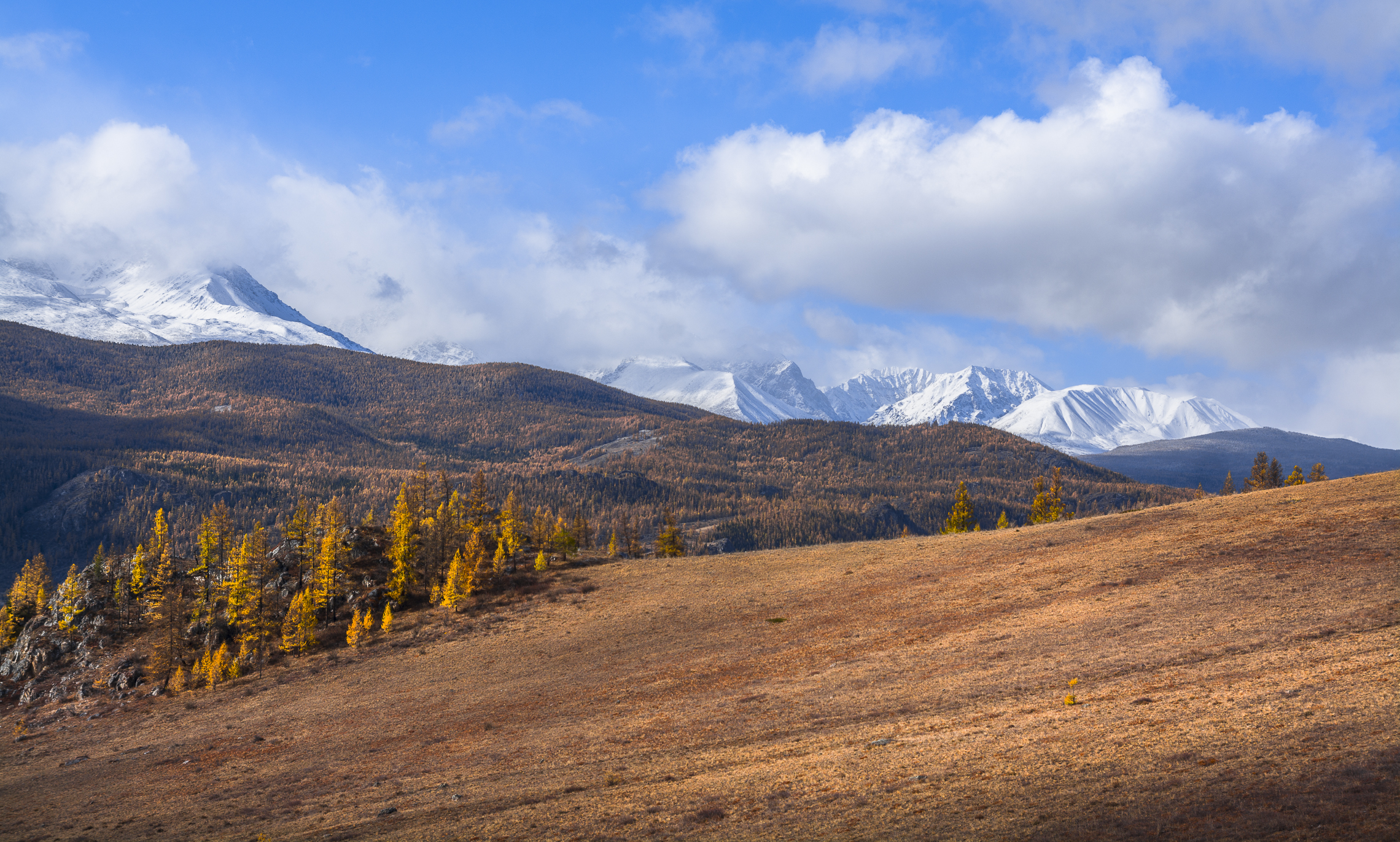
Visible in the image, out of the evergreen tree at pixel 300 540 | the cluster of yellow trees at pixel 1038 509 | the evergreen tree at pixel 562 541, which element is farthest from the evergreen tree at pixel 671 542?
the evergreen tree at pixel 300 540

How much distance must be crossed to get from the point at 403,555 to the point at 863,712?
218ft

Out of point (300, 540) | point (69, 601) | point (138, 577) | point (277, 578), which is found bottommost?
point (69, 601)

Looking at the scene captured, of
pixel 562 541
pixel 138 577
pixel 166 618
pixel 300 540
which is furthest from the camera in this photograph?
pixel 562 541

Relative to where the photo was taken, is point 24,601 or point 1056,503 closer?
point 24,601

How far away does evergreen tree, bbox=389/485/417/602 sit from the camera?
8725 centimetres

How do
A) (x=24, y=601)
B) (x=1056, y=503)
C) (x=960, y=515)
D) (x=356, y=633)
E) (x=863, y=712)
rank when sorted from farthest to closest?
(x=960, y=515) < (x=1056, y=503) < (x=24, y=601) < (x=356, y=633) < (x=863, y=712)

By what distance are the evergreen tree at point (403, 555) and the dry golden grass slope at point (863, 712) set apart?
7994 mm

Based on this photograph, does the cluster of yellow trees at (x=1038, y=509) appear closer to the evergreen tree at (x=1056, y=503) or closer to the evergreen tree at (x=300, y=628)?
the evergreen tree at (x=1056, y=503)

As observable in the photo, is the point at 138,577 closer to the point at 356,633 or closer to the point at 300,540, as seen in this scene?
the point at 300,540

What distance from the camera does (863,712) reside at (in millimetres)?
37594

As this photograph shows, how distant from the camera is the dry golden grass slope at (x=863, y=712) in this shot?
23.2 meters

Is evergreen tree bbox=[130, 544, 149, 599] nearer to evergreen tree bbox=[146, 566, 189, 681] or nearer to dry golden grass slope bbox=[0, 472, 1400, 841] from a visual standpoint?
evergreen tree bbox=[146, 566, 189, 681]

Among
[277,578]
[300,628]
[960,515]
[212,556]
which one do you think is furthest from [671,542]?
[212,556]

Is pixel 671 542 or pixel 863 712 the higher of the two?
pixel 863 712
